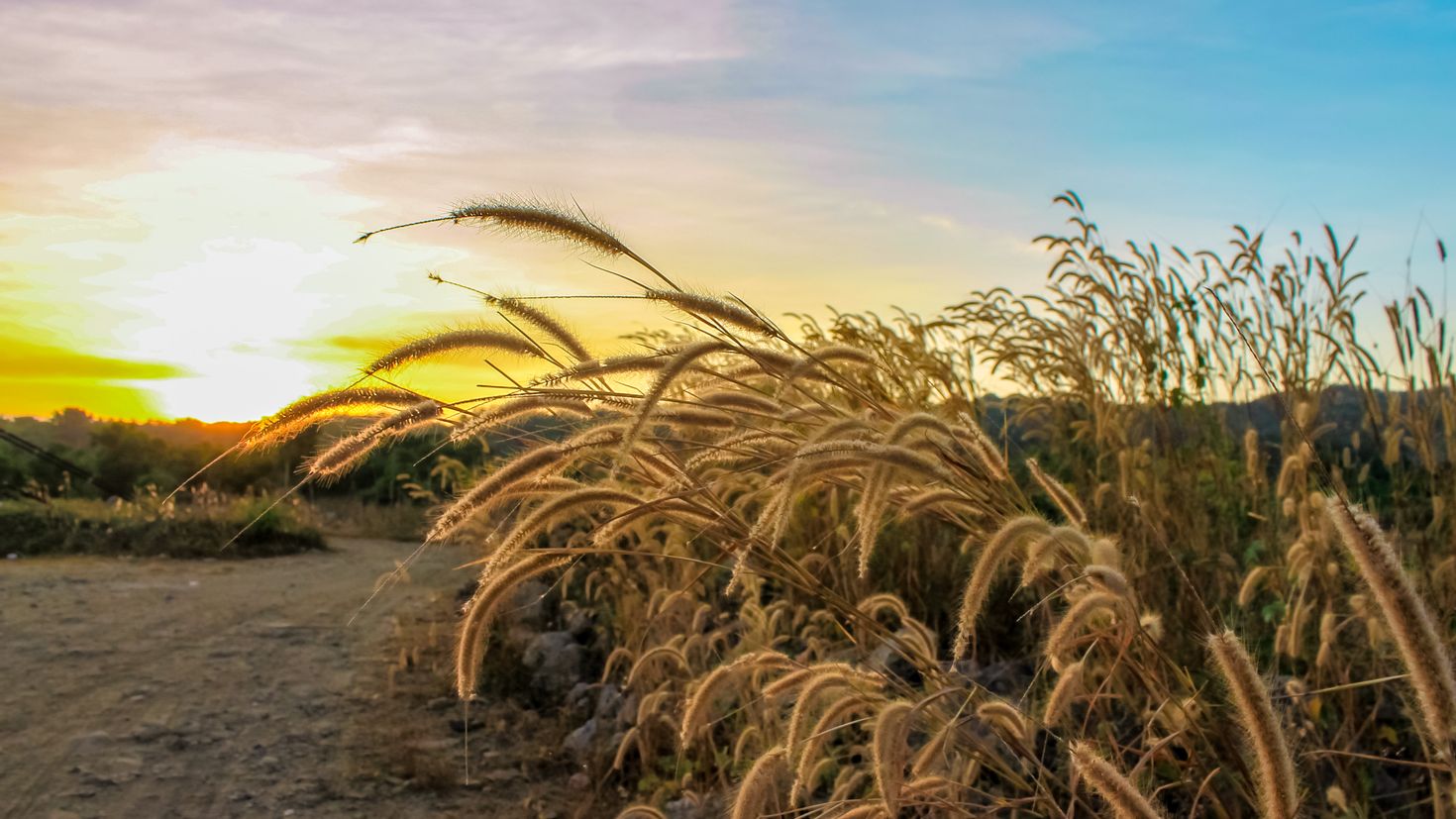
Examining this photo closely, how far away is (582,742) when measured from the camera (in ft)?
16.5

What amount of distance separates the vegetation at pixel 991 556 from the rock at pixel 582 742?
25cm

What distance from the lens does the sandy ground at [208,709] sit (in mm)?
4488

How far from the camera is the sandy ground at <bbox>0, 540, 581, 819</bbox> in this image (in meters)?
4.49

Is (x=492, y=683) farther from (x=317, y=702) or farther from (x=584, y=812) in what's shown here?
(x=584, y=812)

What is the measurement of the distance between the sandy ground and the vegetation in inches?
45.5

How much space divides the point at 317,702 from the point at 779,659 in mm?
3895

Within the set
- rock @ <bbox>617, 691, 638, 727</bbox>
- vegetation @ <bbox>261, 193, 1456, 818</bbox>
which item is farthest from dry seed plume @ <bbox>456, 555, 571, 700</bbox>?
rock @ <bbox>617, 691, 638, 727</bbox>

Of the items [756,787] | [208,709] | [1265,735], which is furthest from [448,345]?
[208,709]

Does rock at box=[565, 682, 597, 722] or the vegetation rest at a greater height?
the vegetation

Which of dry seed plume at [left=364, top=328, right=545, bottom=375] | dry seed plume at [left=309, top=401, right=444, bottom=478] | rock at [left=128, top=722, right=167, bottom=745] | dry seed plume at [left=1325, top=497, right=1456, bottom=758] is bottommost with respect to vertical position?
rock at [left=128, top=722, right=167, bottom=745]

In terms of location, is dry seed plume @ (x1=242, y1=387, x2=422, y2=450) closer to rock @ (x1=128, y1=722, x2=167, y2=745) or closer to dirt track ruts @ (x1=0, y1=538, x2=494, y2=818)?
dirt track ruts @ (x1=0, y1=538, x2=494, y2=818)

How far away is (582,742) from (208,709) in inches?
80.6

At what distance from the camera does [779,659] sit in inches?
111

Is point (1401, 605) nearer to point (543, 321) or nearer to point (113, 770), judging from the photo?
point (543, 321)
